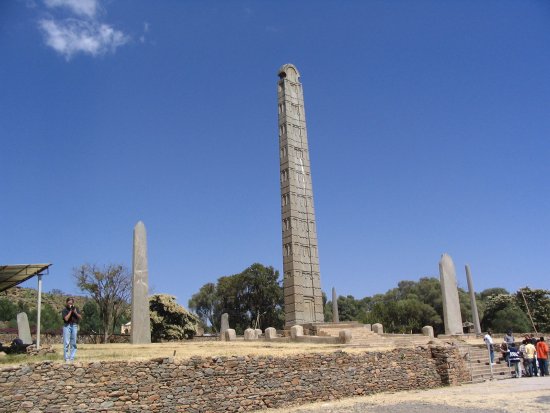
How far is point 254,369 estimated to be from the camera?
14.5 metres

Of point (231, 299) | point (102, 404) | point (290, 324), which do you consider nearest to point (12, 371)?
point (102, 404)

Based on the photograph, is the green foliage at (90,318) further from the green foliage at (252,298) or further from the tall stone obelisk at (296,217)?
the tall stone obelisk at (296,217)

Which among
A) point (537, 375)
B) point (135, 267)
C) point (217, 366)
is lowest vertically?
point (537, 375)

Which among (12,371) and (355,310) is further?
(355,310)

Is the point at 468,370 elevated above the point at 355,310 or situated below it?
below

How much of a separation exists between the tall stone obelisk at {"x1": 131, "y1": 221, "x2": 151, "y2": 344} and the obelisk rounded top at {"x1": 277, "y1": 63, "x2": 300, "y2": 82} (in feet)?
52.7

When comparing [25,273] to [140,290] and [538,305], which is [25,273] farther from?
[538,305]

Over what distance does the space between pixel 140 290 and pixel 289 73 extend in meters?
18.9

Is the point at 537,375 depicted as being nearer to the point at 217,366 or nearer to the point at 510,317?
the point at 217,366

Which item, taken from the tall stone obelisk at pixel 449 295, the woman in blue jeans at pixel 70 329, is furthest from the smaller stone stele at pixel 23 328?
the tall stone obelisk at pixel 449 295

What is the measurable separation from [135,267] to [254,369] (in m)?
11.3

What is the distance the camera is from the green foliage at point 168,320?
3120cm

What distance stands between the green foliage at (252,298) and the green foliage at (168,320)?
2850 cm

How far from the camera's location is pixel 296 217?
32.0 m
